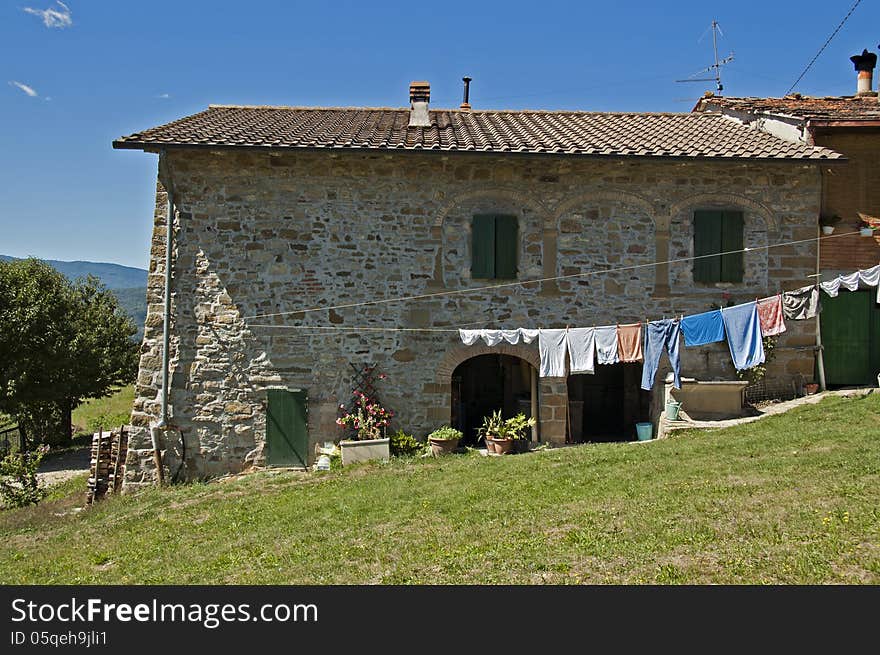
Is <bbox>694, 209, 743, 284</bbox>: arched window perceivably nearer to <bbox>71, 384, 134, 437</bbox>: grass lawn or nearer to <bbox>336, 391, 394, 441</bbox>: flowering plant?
<bbox>336, 391, 394, 441</bbox>: flowering plant

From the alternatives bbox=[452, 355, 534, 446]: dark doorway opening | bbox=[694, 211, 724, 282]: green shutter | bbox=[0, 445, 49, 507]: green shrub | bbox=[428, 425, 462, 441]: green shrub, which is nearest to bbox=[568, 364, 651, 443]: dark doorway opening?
bbox=[452, 355, 534, 446]: dark doorway opening

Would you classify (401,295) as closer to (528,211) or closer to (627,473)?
(528,211)

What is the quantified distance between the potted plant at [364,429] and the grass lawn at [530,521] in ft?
1.25

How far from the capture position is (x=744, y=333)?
11.0 m

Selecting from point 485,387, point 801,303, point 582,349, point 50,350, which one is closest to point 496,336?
point 582,349

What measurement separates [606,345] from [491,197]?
323 cm

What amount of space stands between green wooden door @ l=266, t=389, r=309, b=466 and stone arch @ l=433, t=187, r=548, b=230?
3.90 metres

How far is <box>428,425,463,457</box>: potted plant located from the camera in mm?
11578

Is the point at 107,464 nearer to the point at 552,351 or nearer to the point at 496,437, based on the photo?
the point at 496,437

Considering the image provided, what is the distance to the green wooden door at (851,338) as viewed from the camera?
12156 millimetres

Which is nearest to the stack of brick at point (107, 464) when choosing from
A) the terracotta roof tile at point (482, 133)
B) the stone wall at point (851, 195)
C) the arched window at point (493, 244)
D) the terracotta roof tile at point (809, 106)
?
the terracotta roof tile at point (482, 133)
